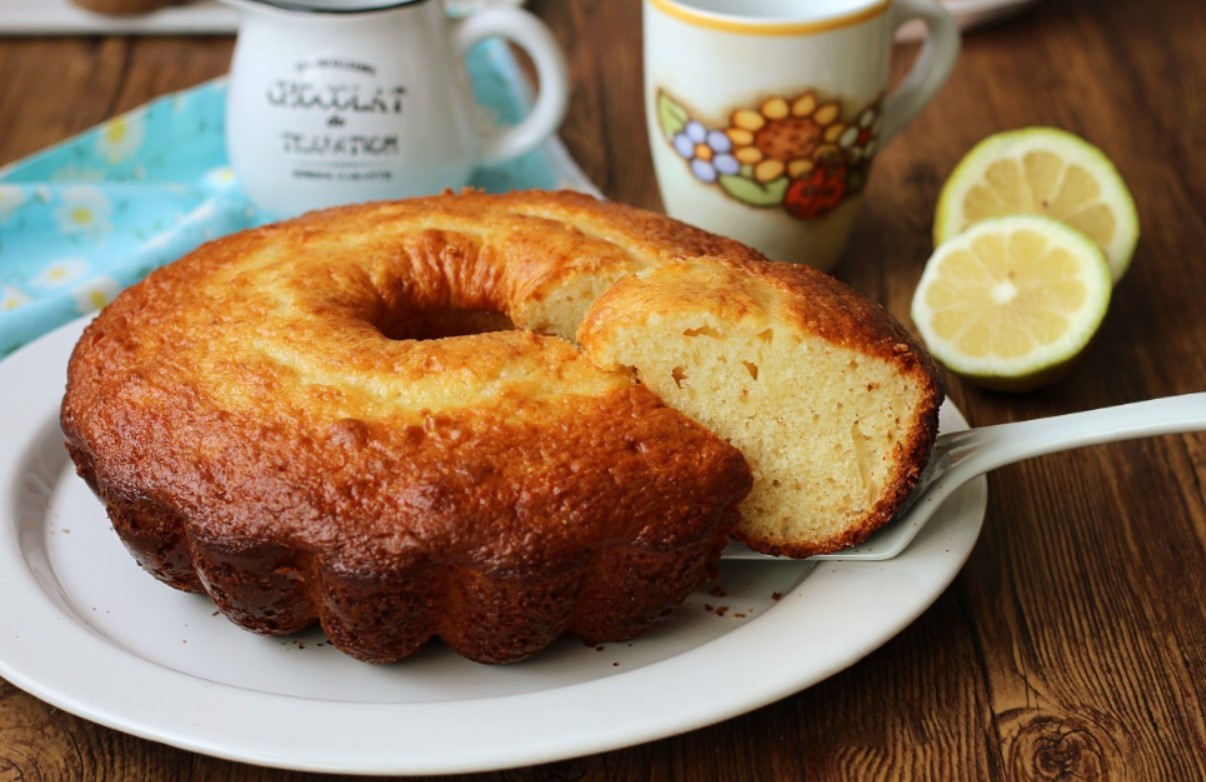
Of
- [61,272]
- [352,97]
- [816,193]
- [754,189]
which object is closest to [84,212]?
[61,272]

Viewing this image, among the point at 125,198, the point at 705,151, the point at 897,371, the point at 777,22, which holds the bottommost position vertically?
the point at 125,198

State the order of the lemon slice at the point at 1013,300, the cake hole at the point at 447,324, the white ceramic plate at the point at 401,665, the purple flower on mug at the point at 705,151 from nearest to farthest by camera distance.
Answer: the white ceramic plate at the point at 401,665, the cake hole at the point at 447,324, the lemon slice at the point at 1013,300, the purple flower on mug at the point at 705,151

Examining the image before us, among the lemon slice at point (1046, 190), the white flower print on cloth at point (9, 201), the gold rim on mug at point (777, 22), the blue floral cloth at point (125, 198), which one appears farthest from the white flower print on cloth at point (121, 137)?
the lemon slice at point (1046, 190)

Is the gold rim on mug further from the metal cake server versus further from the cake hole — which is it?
the metal cake server

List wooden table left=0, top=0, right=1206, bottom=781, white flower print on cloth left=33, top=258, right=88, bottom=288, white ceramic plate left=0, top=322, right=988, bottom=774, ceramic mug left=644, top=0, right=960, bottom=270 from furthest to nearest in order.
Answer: white flower print on cloth left=33, top=258, right=88, bottom=288, ceramic mug left=644, top=0, right=960, bottom=270, wooden table left=0, top=0, right=1206, bottom=781, white ceramic plate left=0, top=322, right=988, bottom=774

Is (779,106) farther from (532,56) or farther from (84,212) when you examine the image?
(84,212)

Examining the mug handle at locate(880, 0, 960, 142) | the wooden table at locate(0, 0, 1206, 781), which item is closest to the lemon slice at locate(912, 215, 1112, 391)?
the wooden table at locate(0, 0, 1206, 781)

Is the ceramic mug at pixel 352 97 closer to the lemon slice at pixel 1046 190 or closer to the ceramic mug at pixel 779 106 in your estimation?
the ceramic mug at pixel 779 106
